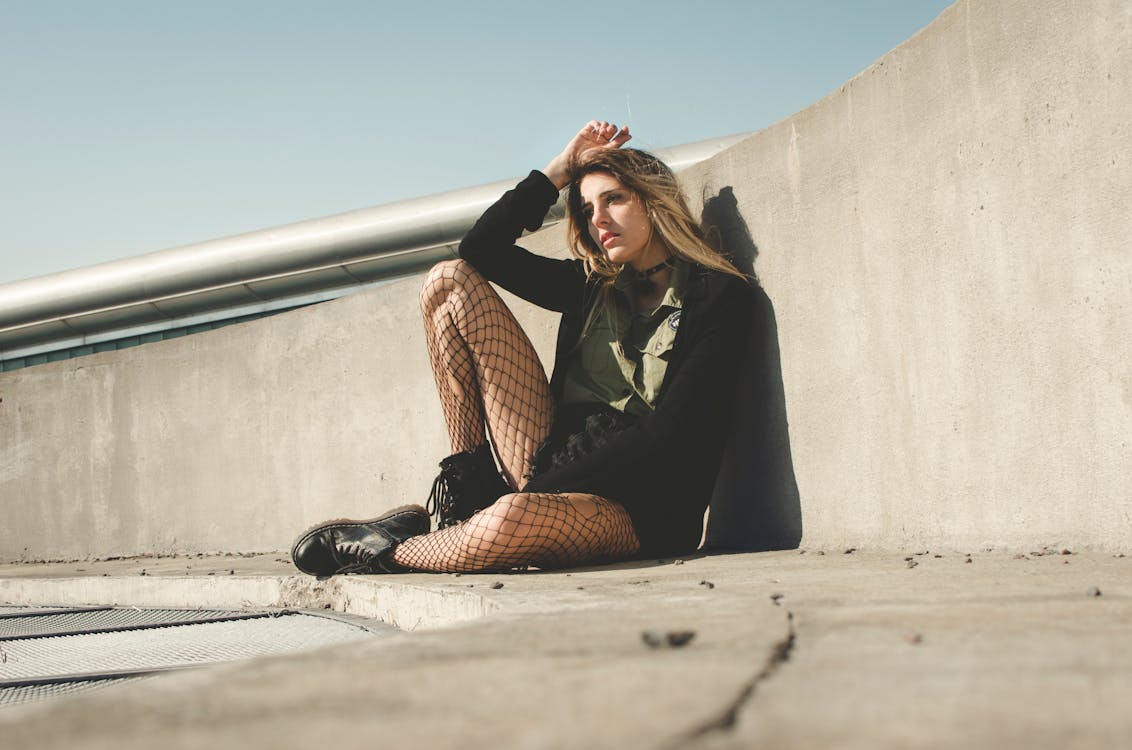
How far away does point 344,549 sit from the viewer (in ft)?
8.82

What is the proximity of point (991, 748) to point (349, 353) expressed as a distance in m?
4.00

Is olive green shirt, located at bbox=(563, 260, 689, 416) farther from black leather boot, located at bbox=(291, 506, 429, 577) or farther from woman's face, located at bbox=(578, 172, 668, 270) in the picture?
black leather boot, located at bbox=(291, 506, 429, 577)

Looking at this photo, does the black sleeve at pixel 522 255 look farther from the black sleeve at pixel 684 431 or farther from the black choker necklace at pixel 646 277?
the black sleeve at pixel 684 431

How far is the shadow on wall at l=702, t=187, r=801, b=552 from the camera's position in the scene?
9.11ft

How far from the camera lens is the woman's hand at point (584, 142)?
126 inches

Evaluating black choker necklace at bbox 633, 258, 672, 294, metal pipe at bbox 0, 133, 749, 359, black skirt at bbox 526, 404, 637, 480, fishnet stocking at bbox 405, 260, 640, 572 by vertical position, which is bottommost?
black skirt at bbox 526, 404, 637, 480

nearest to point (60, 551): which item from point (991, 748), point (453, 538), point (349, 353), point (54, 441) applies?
point (54, 441)

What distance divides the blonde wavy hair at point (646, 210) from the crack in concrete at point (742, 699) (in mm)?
1927

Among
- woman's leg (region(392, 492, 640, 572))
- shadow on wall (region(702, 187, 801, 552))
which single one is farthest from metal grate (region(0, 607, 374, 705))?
shadow on wall (region(702, 187, 801, 552))

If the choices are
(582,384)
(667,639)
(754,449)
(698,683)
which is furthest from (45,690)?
(754,449)

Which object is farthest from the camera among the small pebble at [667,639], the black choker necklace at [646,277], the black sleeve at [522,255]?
the black sleeve at [522,255]

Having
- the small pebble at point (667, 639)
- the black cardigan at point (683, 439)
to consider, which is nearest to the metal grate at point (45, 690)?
the small pebble at point (667, 639)

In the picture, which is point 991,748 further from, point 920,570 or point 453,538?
point 453,538

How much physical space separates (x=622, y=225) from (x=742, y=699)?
2.33 m
